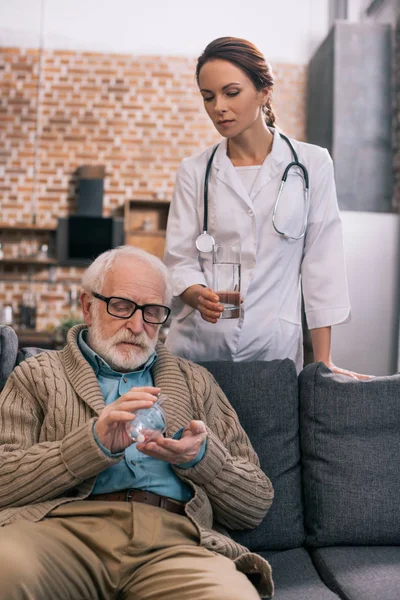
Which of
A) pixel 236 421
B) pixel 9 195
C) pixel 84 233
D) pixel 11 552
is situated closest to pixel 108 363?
pixel 236 421

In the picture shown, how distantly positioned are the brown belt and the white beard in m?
0.32

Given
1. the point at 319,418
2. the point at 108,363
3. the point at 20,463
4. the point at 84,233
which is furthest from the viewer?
the point at 84,233

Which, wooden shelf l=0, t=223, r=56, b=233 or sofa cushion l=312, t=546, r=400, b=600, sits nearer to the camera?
sofa cushion l=312, t=546, r=400, b=600

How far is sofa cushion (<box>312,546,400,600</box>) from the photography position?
1.72 metres

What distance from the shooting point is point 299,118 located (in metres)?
7.34

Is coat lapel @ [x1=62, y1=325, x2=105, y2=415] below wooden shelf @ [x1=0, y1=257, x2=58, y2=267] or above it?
below

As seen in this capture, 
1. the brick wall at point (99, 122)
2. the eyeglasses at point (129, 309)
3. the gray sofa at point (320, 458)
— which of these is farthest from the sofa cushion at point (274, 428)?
the brick wall at point (99, 122)

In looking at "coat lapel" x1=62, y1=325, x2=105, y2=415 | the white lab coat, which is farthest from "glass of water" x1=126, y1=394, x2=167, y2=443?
the white lab coat

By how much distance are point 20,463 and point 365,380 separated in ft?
3.27

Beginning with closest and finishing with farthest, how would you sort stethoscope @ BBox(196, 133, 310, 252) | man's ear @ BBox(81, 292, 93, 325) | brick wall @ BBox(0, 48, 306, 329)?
man's ear @ BBox(81, 292, 93, 325) < stethoscope @ BBox(196, 133, 310, 252) < brick wall @ BBox(0, 48, 306, 329)

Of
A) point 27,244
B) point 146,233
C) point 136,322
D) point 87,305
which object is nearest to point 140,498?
point 136,322

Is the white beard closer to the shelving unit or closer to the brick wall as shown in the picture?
the shelving unit

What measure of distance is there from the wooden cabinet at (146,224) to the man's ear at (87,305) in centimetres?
501

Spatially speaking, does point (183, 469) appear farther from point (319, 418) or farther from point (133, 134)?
point (133, 134)
